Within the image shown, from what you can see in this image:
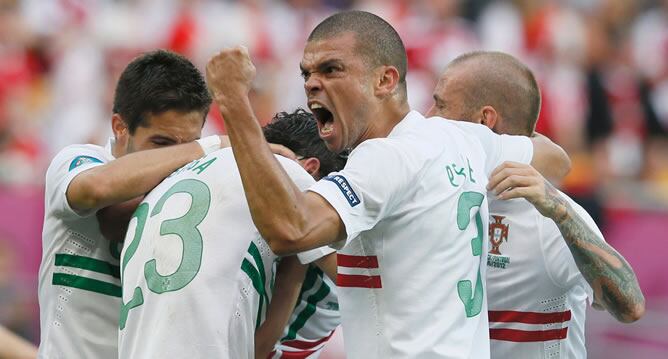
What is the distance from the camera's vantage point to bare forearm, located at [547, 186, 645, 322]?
199 inches

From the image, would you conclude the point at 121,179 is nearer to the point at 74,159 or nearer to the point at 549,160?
the point at 74,159

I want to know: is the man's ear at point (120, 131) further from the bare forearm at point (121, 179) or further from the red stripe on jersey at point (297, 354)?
the red stripe on jersey at point (297, 354)

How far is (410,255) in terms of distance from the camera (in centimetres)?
461

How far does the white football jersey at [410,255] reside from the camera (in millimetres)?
4496

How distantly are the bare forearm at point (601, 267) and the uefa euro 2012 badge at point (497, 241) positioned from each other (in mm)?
441

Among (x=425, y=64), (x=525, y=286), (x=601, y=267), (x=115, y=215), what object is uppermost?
(x=425, y=64)

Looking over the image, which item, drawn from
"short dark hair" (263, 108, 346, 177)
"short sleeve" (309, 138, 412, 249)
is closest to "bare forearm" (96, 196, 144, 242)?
"short dark hair" (263, 108, 346, 177)

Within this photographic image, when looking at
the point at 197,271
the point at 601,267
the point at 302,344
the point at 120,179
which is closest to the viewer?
the point at 197,271

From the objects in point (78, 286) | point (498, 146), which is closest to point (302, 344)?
point (78, 286)

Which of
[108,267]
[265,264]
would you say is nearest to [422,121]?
[265,264]

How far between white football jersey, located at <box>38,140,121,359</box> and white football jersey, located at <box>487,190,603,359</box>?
1.62m

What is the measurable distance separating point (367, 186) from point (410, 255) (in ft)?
1.11

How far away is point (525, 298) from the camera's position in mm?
5570

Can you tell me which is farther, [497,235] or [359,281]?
[497,235]
